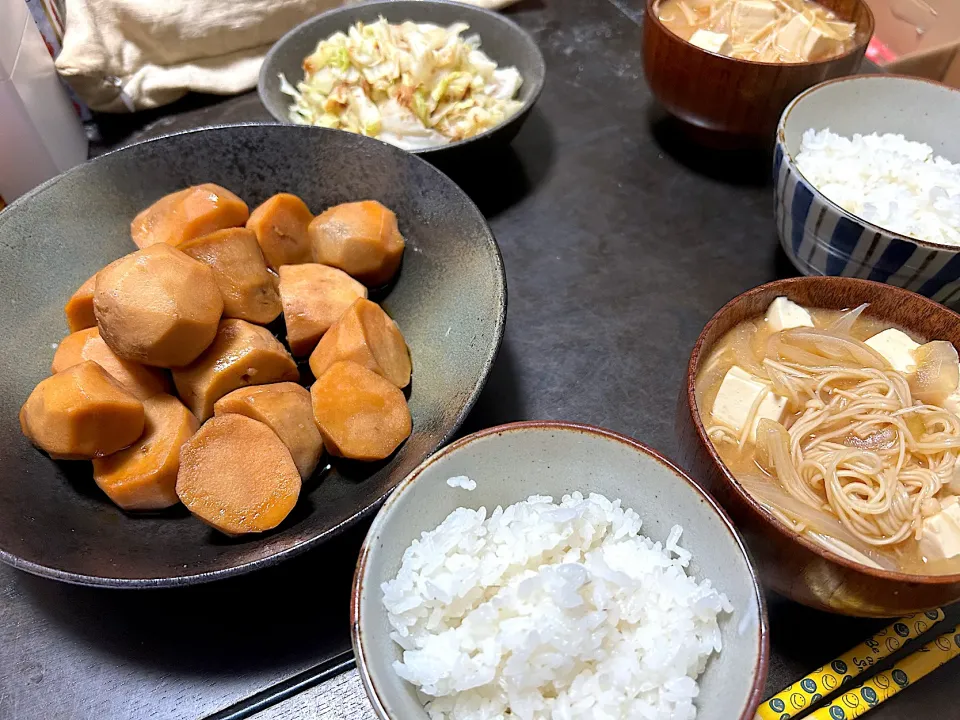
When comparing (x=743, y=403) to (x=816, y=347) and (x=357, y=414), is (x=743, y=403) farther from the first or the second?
(x=357, y=414)

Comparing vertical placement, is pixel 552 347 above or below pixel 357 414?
below

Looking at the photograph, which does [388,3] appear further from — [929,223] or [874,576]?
[874,576]

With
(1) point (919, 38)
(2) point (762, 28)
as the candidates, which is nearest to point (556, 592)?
(2) point (762, 28)

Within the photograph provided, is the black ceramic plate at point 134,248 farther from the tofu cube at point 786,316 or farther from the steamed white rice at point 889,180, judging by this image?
the steamed white rice at point 889,180

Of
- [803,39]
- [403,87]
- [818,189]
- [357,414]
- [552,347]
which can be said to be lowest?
[552,347]

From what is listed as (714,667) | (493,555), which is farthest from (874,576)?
(493,555)

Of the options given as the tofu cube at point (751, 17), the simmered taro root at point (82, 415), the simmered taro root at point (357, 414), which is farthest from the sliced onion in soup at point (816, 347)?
the tofu cube at point (751, 17)
